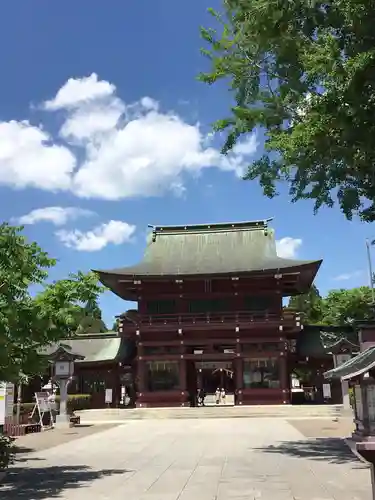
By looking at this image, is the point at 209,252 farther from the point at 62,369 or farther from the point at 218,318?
the point at 62,369

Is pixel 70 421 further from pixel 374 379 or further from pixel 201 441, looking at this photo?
pixel 374 379

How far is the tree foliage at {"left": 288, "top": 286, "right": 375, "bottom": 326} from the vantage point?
169 ft

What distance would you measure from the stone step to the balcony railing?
5351 mm

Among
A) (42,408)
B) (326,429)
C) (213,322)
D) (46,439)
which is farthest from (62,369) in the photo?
(326,429)

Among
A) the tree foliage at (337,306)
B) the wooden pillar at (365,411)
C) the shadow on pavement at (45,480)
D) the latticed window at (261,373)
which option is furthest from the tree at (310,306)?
the shadow on pavement at (45,480)

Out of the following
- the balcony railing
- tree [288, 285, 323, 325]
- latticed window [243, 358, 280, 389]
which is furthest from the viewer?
tree [288, 285, 323, 325]

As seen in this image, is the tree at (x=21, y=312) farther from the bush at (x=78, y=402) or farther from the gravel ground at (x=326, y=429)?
the bush at (x=78, y=402)

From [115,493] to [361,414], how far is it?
7009 millimetres

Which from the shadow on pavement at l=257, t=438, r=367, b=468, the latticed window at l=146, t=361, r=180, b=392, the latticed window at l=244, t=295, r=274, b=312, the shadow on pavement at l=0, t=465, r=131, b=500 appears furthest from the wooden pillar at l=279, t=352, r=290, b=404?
the shadow on pavement at l=0, t=465, r=131, b=500

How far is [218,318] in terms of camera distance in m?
35.3

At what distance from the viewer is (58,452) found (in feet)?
53.1

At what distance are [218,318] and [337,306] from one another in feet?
70.4

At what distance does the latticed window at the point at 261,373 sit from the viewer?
34009 mm

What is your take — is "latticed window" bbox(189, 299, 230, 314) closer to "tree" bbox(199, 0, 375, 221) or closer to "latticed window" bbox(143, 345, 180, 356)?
"latticed window" bbox(143, 345, 180, 356)
